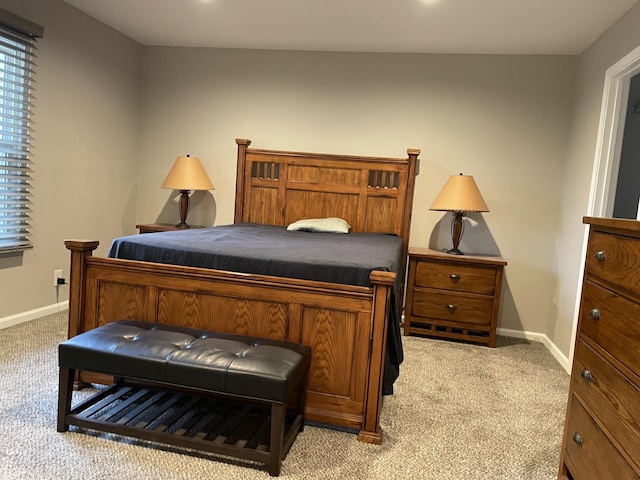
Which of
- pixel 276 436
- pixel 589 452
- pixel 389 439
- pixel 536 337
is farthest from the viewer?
pixel 536 337

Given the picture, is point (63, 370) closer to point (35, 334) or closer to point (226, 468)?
point (226, 468)

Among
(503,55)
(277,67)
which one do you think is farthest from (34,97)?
(503,55)

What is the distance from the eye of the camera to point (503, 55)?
12.3ft

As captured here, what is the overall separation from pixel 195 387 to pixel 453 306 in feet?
7.53

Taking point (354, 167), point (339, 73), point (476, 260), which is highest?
point (339, 73)

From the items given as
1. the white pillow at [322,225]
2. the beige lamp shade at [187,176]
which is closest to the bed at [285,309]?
the white pillow at [322,225]

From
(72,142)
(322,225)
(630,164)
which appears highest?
(630,164)

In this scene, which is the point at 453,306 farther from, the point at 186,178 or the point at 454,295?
the point at 186,178

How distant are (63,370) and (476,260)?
2.66 meters

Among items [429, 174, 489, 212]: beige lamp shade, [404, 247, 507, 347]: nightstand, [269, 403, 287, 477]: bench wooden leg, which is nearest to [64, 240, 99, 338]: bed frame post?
[269, 403, 287, 477]: bench wooden leg

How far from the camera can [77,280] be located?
7.14ft

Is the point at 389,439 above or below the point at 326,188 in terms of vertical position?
below

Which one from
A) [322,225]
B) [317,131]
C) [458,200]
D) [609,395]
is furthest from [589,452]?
[317,131]

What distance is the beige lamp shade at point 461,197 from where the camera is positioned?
3480 mm
